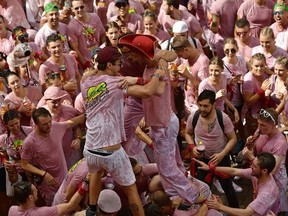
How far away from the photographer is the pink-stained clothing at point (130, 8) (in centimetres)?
1044

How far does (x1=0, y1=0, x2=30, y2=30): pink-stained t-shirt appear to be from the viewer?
10078mm

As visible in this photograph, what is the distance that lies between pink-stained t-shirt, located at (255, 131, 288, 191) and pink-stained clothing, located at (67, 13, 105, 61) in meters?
3.71

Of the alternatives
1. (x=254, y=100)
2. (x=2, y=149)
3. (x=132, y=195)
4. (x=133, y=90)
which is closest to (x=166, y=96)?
(x=133, y=90)

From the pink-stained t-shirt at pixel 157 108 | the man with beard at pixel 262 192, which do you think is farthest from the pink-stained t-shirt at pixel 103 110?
the man with beard at pixel 262 192

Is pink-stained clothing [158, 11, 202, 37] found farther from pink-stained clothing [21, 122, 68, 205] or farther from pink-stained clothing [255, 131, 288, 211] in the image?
pink-stained clothing [21, 122, 68, 205]

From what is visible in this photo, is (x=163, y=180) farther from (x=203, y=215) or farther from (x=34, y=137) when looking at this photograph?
(x=34, y=137)

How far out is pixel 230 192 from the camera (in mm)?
7254

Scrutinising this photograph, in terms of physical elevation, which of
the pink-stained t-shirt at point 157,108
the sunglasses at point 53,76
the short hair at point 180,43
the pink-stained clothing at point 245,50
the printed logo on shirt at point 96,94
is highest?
the printed logo on shirt at point 96,94

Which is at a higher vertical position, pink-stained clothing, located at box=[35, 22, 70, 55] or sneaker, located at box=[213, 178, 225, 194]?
pink-stained clothing, located at box=[35, 22, 70, 55]

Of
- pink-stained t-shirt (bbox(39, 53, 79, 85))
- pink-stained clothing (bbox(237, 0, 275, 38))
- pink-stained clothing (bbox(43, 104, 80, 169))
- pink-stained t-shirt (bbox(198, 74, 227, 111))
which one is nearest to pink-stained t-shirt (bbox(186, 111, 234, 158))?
pink-stained t-shirt (bbox(198, 74, 227, 111))

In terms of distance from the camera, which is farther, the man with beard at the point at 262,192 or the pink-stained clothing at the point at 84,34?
the pink-stained clothing at the point at 84,34

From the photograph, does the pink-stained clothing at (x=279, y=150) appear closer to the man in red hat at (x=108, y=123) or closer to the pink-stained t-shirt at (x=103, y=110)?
the man in red hat at (x=108, y=123)

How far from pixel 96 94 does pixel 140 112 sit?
0.73 meters

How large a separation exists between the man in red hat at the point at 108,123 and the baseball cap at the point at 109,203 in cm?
19
